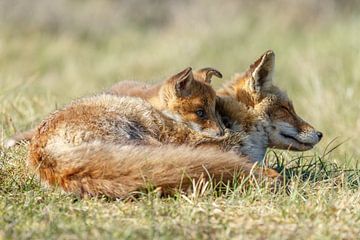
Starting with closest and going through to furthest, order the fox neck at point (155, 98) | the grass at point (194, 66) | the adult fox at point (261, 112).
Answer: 1. the grass at point (194, 66)
2. the fox neck at point (155, 98)
3. the adult fox at point (261, 112)

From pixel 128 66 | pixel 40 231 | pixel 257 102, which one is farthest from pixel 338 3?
pixel 40 231

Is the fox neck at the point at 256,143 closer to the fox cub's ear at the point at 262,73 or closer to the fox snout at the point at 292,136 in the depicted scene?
the fox snout at the point at 292,136

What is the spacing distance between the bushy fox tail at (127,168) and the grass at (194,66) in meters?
0.10

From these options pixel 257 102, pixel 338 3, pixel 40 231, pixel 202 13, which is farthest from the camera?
pixel 338 3

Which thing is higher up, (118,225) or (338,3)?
(338,3)

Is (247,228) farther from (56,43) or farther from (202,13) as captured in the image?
(202,13)

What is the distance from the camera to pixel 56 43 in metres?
16.4

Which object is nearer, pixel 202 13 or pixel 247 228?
pixel 247 228

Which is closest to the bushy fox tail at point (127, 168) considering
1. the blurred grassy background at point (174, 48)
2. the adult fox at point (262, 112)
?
the adult fox at point (262, 112)

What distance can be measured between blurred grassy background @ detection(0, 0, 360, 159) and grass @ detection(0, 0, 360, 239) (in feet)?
0.11

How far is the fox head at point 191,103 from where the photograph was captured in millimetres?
6094

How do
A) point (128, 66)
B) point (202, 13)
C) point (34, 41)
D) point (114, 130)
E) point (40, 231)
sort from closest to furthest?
point (40, 231) → point (114, 130) → point (128, 66) → point (34, 41) → point (202, 13)

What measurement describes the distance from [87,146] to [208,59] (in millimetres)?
10593

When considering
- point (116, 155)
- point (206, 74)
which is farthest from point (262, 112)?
point (116, 155)
